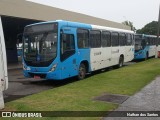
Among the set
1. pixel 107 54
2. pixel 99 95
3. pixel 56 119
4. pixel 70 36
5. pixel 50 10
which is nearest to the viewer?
pixel 56 119

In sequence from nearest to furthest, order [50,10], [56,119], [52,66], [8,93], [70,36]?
[56,119] < [8,93] < [52,66] < [70,36] < [50,10]

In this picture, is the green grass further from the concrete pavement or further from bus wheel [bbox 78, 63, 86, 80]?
bus wheel [bbox 78, 63, 86, 80]

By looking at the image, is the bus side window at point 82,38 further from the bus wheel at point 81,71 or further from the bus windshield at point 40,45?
the bus windshield at point 40,45

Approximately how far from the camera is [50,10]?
85.6 ft

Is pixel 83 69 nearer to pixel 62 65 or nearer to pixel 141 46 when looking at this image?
pixel 62 65

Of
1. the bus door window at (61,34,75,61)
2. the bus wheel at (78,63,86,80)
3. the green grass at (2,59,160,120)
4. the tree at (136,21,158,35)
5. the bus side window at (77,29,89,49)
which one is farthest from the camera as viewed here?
the tree at (136,21,158,35)

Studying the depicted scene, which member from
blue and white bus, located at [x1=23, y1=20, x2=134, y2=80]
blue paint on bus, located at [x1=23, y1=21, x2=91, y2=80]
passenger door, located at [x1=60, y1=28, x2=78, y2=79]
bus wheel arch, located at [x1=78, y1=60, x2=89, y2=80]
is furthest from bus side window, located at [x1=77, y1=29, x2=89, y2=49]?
bus wheel arch, located at [x1=78, y1=60, x2=89, y2=80]

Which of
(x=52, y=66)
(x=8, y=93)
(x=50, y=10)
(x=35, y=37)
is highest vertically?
(x=50, y=10)

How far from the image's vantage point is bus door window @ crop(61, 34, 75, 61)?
38.9ft

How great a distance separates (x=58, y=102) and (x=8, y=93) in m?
3.31

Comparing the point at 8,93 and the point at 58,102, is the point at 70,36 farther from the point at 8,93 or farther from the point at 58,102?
the point at 58,102

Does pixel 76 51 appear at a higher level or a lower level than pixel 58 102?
higher

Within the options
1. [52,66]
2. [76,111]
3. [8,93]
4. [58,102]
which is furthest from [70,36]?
[76,111]

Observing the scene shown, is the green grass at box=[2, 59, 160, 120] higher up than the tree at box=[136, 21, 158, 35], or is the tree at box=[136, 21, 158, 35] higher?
the tree at box=[136, 21, 158, 35]
